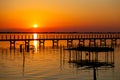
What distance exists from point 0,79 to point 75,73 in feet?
21.0

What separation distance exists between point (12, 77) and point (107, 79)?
6.50m

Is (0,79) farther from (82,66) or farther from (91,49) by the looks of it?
(91,49)

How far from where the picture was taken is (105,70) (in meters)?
29.7

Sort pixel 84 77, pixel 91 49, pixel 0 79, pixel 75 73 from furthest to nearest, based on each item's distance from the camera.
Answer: pixel 91 49, pixel 75 73, pixel 84 77, pixel 0 79

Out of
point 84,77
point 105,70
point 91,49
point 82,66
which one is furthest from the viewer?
point 91,49

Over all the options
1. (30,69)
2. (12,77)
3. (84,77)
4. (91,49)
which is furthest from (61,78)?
(91,49)

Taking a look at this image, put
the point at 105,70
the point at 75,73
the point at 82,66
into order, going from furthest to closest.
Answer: the point at 82,66 < the point at 105,70 < the point at 75,73

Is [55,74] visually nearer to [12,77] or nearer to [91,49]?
[12,77]

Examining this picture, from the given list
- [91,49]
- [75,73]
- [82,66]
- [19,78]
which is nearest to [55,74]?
[75,73]

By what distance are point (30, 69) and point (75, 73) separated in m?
4.42

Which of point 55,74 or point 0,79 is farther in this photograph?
point 55,74

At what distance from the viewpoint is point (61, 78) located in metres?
24.6

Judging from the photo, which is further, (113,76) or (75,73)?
(75,73)

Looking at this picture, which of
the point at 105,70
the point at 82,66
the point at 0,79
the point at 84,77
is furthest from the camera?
the point at 82,66
